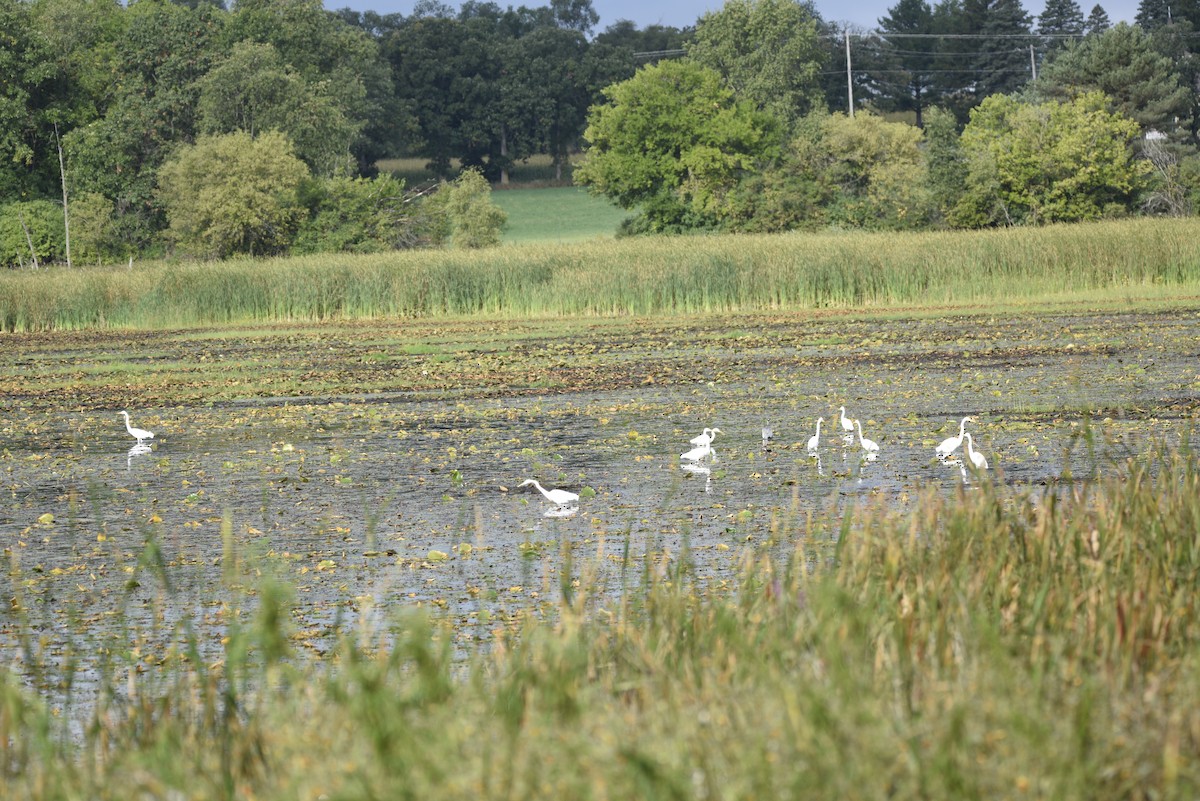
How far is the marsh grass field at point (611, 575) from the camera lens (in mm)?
3721

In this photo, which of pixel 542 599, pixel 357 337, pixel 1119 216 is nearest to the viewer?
pixel 542 599

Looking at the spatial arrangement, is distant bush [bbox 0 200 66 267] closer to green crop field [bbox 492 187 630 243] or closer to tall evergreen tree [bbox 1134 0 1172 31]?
green crop field [bbox 492 187 630 243]

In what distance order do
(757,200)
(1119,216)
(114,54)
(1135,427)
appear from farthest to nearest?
(114,54)
(757,200)
(1119,216)
(1135,427)

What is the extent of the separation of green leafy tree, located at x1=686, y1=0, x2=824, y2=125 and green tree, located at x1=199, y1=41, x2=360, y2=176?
23.0 meters

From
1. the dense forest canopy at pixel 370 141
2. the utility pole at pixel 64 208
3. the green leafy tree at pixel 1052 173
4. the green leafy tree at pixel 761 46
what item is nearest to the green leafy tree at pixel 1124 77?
the dense forest canopy at pixel 370 141

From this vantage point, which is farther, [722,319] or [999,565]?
[722,319]

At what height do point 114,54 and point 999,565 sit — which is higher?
point 114,54

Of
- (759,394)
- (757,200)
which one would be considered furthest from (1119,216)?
(759,394)

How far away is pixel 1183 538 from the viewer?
573 cm

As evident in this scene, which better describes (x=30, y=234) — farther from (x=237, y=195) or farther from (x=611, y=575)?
(x=611, y=575)

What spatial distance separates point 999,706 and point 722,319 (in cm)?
2298

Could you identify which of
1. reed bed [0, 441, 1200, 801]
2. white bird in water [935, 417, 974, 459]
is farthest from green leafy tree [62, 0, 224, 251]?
reed bed [0, 441, 1200, 801]

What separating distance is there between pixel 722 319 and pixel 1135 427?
1517 centimetres

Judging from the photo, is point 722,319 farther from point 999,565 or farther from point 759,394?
point 999,565
